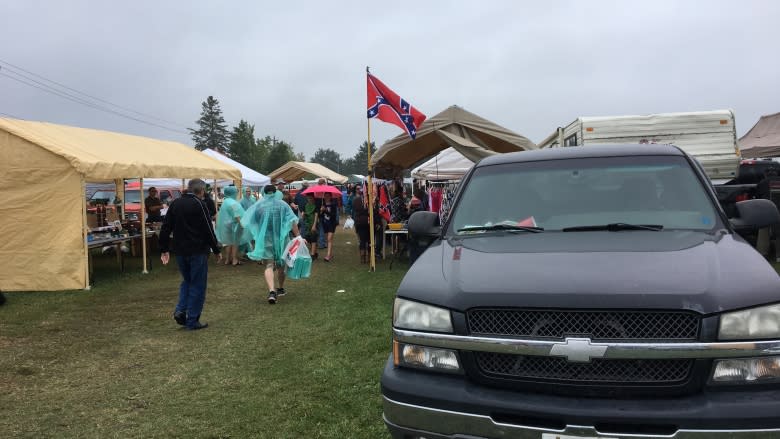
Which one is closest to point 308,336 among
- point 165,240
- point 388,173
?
point 165,240

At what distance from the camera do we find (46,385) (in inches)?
205

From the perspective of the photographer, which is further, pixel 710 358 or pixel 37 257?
pixel 37 257

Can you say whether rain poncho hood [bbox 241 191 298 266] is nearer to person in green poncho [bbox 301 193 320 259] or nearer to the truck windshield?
the truck windshield

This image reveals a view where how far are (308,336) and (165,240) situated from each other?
8.09 ft

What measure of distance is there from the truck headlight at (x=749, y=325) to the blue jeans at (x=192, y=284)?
6.31m

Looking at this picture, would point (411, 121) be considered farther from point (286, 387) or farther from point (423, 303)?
point (423, 303)

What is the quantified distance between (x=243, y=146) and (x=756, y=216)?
94.8 meters

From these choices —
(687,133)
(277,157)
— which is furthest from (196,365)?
(277,157)

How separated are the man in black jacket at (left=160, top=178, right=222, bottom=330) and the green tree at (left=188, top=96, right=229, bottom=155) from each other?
341 feet

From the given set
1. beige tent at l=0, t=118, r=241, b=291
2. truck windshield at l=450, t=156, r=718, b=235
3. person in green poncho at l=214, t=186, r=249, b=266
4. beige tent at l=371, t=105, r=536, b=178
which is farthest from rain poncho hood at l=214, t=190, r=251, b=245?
truck windshield at l=450, t=156, r=718, b=235

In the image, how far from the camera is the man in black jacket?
7.14 metres

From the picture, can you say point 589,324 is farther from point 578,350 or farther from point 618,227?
point 618,227

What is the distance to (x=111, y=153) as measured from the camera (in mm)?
11680

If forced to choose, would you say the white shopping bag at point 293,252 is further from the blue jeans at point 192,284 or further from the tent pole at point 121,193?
the tent pole at point 121,193
